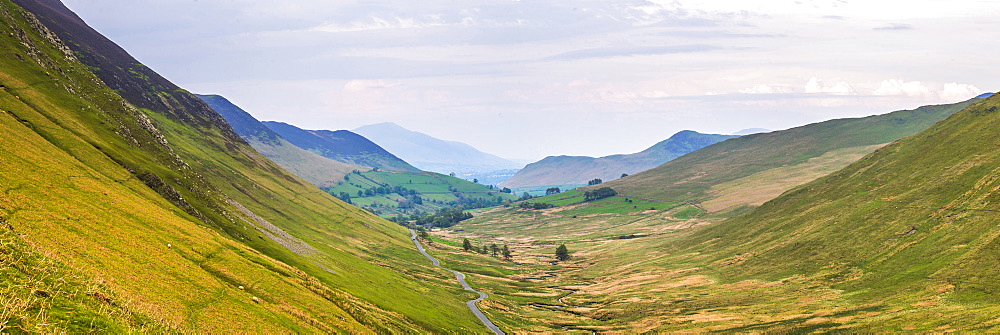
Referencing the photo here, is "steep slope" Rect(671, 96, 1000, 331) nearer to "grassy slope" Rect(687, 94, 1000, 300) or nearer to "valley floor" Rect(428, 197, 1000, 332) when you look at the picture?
"grassy slope" Rect(687, 94, 1000, 300)

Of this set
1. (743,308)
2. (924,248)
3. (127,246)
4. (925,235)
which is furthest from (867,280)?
(127,246)

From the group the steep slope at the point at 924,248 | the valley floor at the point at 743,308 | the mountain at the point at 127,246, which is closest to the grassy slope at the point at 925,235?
the steep slope at the point at 924,248

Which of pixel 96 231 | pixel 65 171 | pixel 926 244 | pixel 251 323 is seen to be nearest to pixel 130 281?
pixel 251 323

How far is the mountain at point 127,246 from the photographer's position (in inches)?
1521

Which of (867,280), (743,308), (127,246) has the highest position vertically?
(127,246)

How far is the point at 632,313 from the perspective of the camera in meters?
158

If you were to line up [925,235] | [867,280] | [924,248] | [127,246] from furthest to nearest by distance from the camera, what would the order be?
[925,235] → [867,280] → [924,248] → [127,246]

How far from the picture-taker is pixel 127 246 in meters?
61.3

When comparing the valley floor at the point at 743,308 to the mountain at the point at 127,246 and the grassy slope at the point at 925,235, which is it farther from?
the mountain at the point at 127,246

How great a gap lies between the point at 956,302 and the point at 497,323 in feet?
306

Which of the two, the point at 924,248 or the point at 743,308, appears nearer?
the point at 924,248

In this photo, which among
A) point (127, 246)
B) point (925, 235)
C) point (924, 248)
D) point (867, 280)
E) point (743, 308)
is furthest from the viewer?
point (925, 235)

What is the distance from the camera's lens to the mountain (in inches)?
1521

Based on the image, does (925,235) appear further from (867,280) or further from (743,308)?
(743,308)
